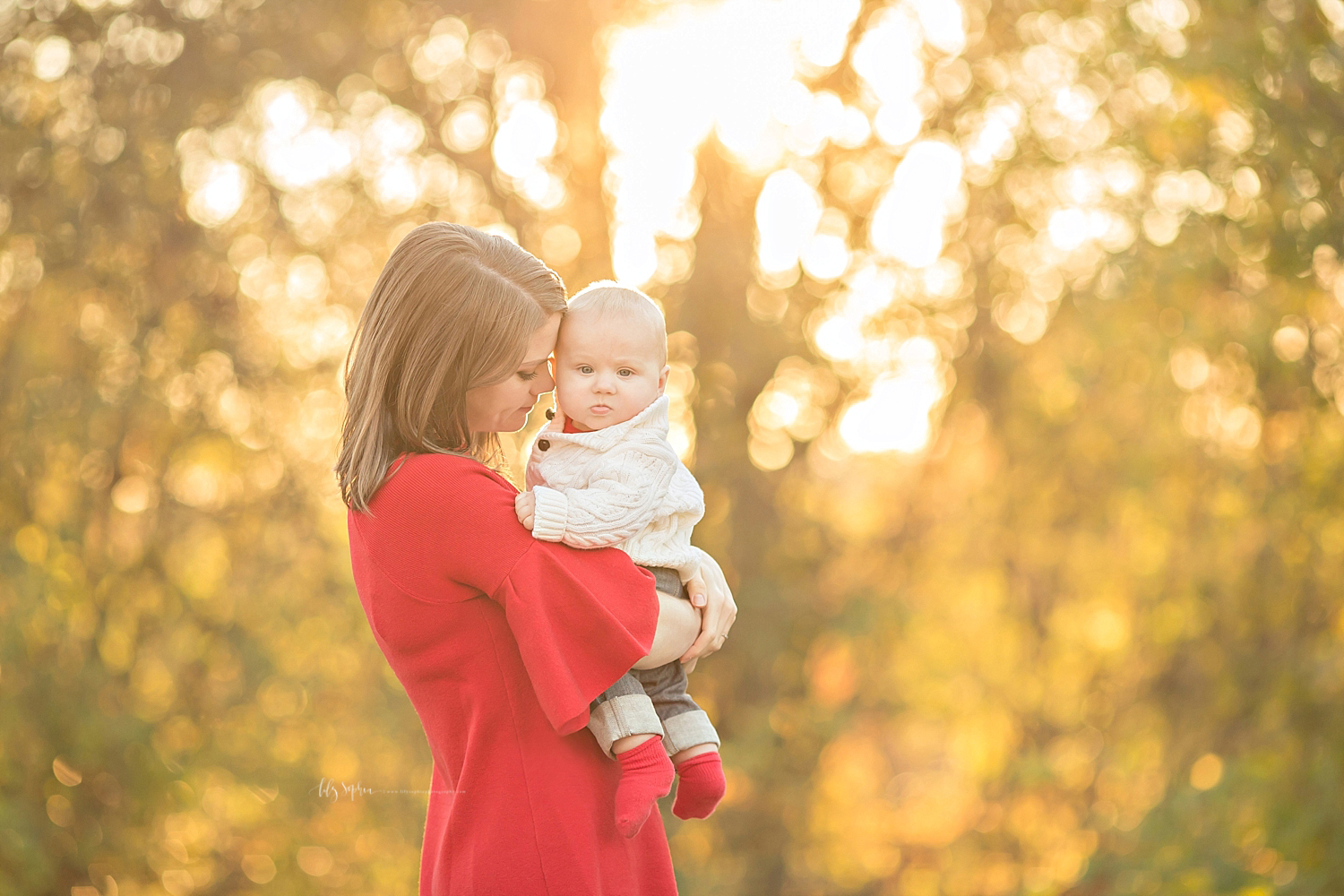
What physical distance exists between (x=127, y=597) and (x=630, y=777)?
12.7ft

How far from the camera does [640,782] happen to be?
52.9 inches

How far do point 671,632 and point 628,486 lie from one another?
20 centimetres

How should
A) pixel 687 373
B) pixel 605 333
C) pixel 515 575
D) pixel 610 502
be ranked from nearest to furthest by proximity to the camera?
1. pixel 515 575
2. pixel 610 502
3. pixel 605 333
4. pixel 687 373

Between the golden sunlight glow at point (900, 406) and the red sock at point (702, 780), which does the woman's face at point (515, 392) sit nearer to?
the red sock at point (702, 780)

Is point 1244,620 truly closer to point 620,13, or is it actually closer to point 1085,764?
point 1085,764

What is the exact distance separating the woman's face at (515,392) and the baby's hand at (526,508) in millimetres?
169

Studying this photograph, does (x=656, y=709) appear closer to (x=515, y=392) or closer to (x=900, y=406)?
(x=515, y=392)

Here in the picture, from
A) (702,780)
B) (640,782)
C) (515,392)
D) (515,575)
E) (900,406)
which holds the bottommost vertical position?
(900,406)

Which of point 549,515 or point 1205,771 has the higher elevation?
point 549,515

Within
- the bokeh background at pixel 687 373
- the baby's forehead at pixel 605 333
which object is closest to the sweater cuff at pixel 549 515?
the baby's forehead at pixel 605 333

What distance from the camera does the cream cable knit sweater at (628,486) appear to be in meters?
1.38

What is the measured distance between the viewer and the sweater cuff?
130 cm

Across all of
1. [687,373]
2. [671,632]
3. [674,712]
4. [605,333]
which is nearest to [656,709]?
[674,712]

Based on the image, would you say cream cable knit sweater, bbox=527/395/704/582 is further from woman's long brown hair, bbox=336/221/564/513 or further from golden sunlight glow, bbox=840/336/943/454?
golden sunlight glow, bbox=840/336/943/454
